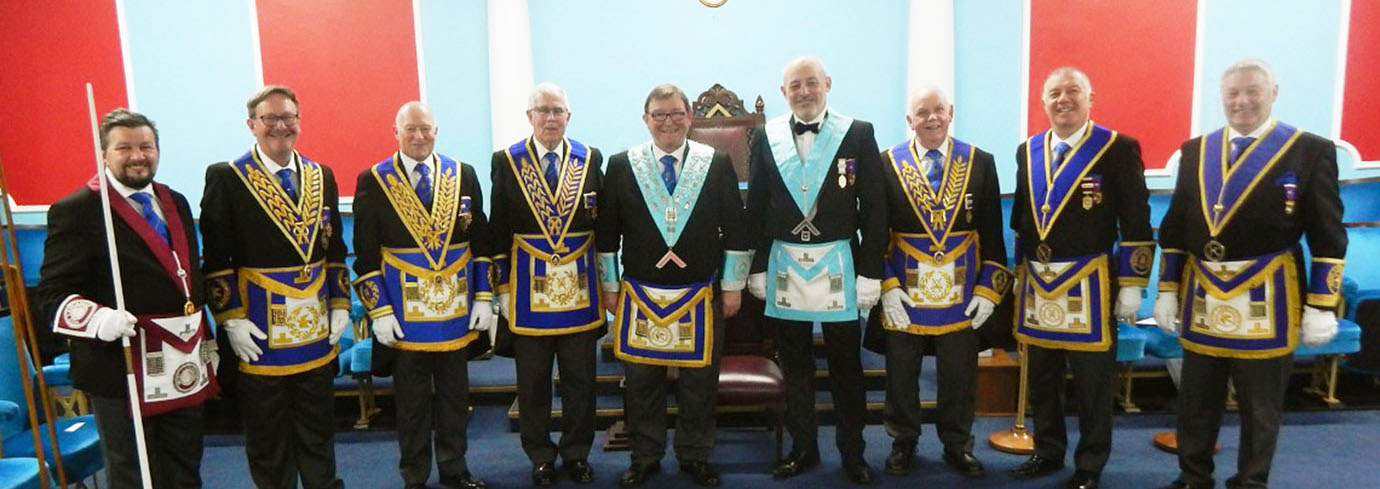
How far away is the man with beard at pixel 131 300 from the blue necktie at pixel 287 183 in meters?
0.31

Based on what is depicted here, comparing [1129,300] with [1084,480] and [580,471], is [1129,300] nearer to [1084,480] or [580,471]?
[1084,480]

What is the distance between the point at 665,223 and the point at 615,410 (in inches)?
54.0

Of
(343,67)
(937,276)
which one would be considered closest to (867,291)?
(937,276)

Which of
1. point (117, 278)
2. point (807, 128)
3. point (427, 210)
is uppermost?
point (807, 128)

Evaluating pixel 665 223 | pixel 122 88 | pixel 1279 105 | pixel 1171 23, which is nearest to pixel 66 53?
pixel 122 88

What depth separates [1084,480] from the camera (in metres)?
2.97

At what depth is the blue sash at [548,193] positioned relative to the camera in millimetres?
2898

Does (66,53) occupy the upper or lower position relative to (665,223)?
upper

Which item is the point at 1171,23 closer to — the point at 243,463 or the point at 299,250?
the point at 299,250

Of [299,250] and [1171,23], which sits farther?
[1171,23]

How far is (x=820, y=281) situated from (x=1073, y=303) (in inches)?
36.6

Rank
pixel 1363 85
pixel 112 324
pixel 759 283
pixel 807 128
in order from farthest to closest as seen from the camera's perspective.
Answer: pixel 1363 85 → pixel 759 283 → pixel 807 128 → pixel 112 324

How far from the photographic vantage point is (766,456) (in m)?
3.47

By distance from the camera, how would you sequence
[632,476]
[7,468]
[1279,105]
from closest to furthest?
[7,468], [632,476], [1279,105]
